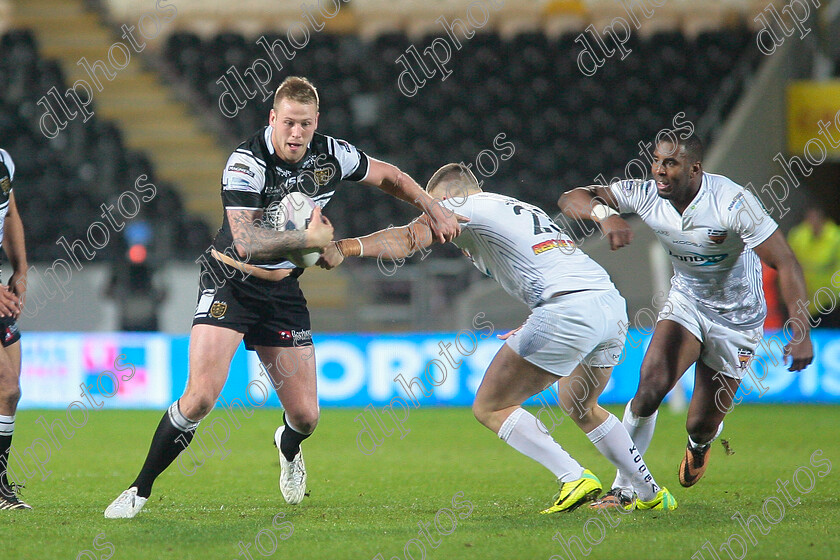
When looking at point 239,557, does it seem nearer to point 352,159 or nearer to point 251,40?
point 352,159

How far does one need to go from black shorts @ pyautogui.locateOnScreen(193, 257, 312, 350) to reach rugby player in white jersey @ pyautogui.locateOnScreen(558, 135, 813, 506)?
6.08 ft

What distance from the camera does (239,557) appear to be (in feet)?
15.0

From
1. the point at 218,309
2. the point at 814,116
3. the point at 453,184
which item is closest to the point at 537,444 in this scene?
the point at 453,184

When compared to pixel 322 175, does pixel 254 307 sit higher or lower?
lower

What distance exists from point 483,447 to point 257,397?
4.37m

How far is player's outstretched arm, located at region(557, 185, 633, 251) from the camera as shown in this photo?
5711 mm

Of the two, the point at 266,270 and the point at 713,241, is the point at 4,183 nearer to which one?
the point at 266,270

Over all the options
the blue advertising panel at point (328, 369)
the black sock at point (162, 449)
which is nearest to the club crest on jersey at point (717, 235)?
the black sock at point (162, 449)

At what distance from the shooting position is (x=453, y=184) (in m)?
5.77

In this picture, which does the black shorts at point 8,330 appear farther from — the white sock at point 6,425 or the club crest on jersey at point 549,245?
the club crest on jersey at point 549,245

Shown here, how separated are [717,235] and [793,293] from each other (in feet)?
2.00

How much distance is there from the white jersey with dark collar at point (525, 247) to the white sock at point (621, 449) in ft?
2.79

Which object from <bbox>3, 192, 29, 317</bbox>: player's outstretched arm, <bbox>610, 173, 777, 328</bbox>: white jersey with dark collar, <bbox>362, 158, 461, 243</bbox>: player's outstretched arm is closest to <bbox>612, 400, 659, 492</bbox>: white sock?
<bbox>610, 173, 777, 328</bbox>: white jersey with dark collar

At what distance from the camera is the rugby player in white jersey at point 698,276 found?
19.8 feet
